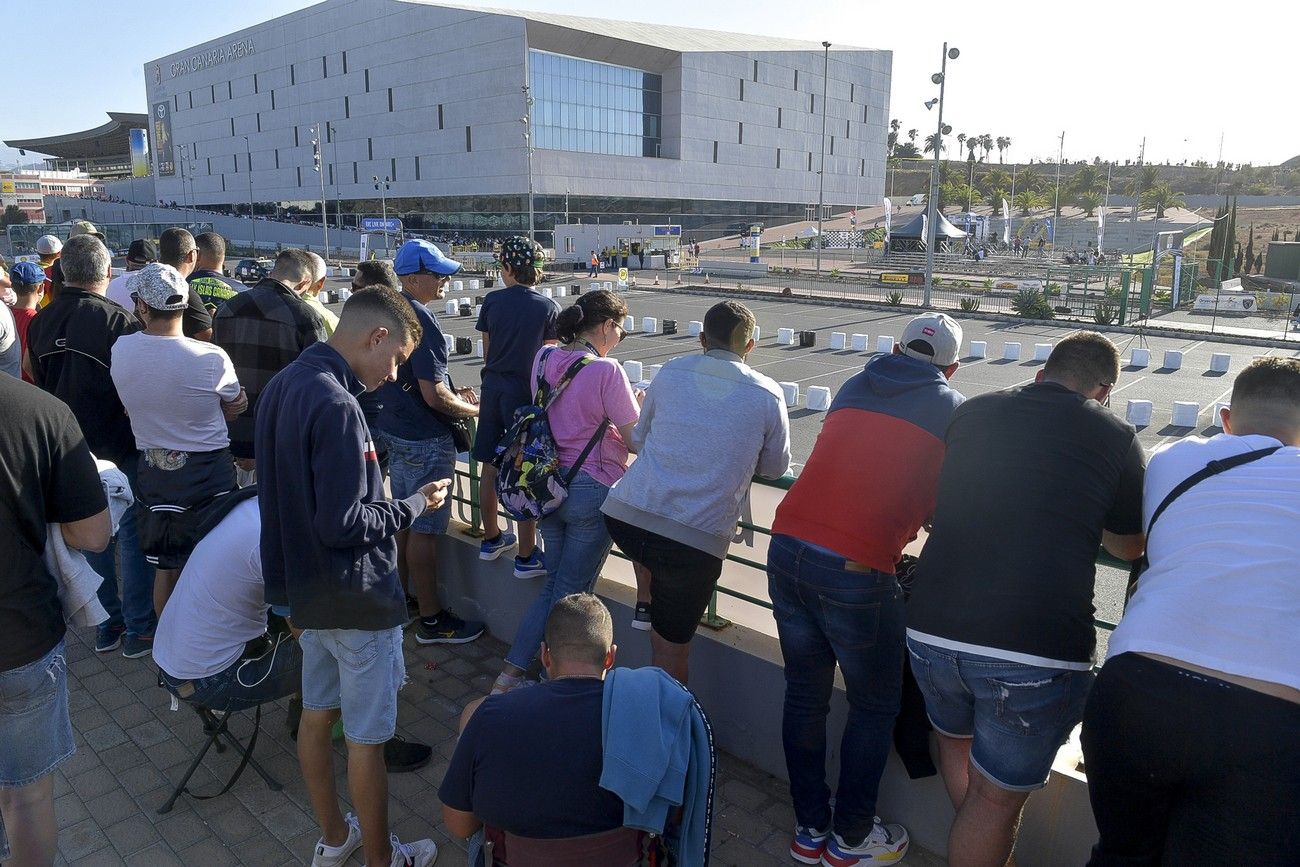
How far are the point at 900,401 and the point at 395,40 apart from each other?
70673 mm

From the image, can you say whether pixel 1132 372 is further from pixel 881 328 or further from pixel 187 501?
pixel 187 501

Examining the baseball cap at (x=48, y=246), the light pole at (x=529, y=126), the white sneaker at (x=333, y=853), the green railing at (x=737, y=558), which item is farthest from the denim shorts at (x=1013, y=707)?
the light pole at (x=529, y=126)

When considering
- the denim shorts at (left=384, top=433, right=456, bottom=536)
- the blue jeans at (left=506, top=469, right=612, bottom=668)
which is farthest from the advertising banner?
the blue jeans at (left=506, top=469, right=612, bottom=668)

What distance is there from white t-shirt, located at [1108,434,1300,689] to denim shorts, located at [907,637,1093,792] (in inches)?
14.4

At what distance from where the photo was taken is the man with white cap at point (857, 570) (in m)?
2.91

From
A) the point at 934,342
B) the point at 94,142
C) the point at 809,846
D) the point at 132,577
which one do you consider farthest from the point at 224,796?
the point at 94,142

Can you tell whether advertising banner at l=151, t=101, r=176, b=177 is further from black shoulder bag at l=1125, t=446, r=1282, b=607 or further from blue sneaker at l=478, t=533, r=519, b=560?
black shoulder bag at l=1125, t=446, r=1282, b=607

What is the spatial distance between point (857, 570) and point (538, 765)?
4.47 feet

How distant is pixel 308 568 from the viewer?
2.77 meters

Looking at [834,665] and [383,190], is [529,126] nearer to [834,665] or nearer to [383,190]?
[383,190]

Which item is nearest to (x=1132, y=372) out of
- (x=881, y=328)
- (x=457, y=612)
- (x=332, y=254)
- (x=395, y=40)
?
(x=881, y=328)

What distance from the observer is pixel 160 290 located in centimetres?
387

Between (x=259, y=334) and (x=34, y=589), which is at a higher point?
(x=259, y=334)

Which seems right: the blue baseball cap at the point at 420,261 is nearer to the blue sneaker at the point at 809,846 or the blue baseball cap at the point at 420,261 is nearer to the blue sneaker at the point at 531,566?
the blue sneaker at the point at 531,566
